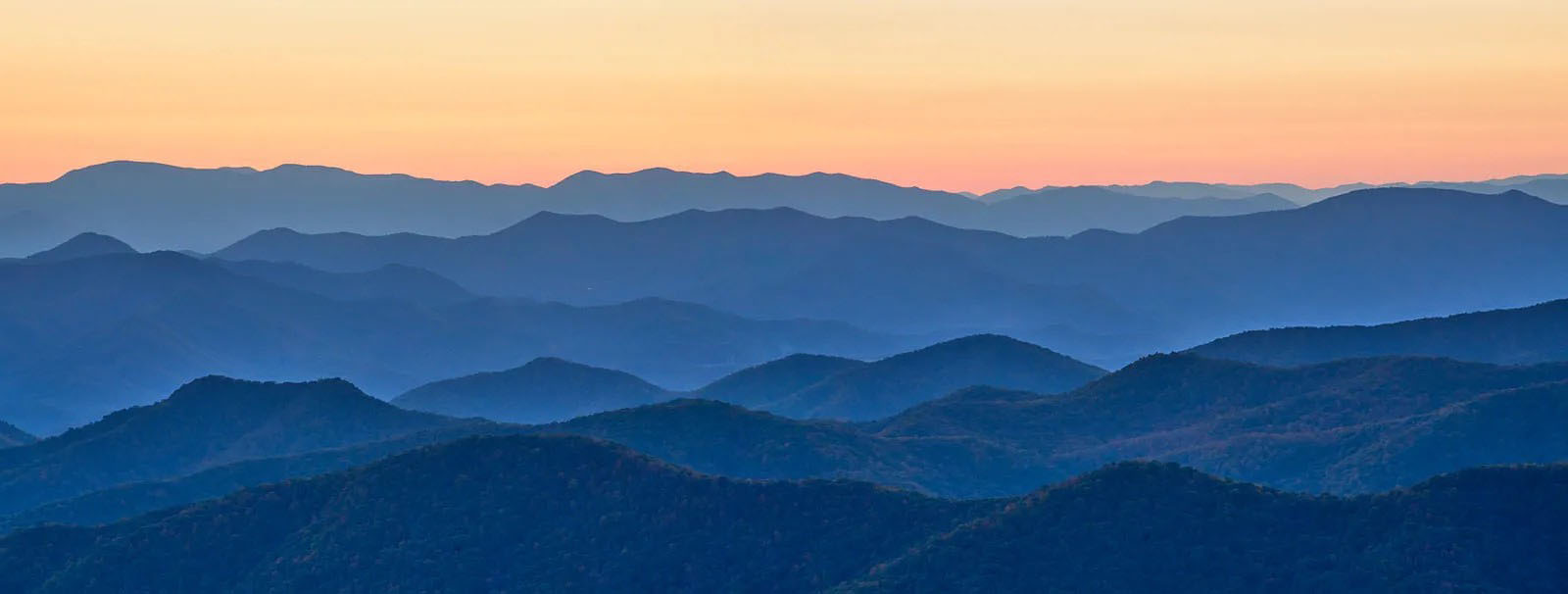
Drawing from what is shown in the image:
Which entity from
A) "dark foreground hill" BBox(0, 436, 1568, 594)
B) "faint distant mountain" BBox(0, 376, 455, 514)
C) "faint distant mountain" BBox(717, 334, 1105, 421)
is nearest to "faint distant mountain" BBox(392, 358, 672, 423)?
"faint distant mountain" BBox(717, 334, 1105, 421)

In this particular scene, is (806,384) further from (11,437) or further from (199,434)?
(11,437)

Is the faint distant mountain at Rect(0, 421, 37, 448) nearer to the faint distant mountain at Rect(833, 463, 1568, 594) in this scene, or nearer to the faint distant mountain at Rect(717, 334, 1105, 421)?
the faint distant mountain at Rect(717, 334, 1105, 421)

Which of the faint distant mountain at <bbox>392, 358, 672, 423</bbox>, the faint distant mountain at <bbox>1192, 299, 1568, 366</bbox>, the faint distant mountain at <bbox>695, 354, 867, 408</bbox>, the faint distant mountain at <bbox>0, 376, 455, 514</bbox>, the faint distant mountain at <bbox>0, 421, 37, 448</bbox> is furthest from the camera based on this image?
the faint distant mountain at <bbox>392, 358, 672, 423</bbox>

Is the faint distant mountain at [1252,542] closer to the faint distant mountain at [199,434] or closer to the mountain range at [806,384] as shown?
the faint distant mountain at [199,434]

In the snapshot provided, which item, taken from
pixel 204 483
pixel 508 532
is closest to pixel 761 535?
pixel 508 532

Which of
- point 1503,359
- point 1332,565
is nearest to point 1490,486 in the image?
point 1332,565

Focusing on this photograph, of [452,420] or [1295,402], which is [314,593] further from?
[1295,402]
